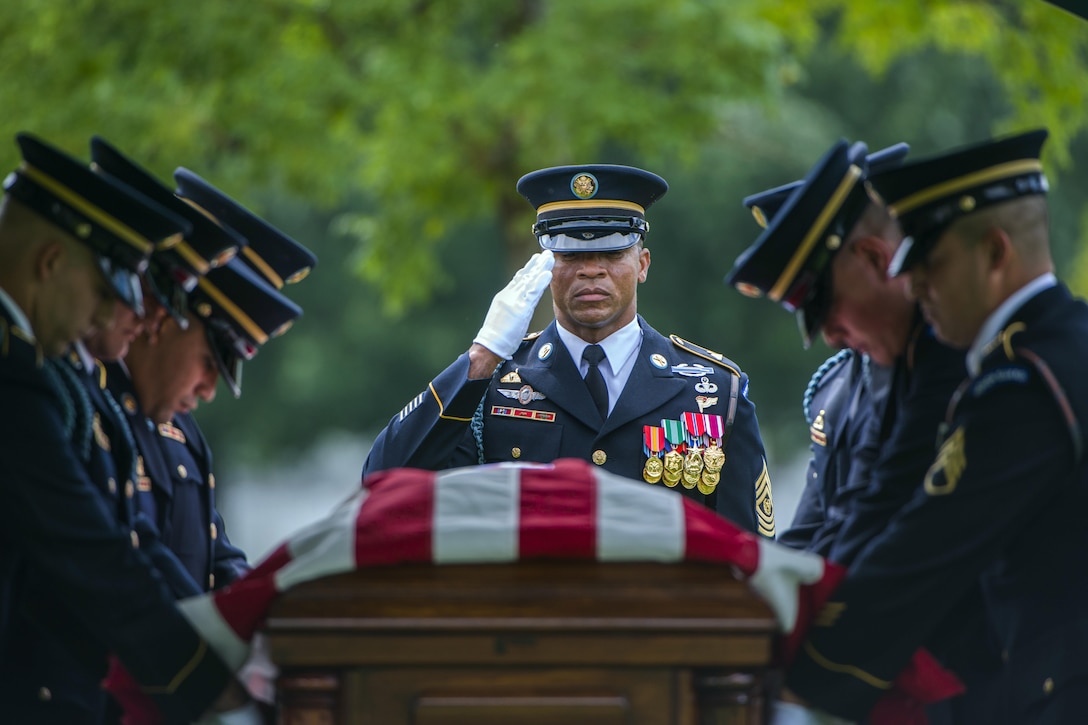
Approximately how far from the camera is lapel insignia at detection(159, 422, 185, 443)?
396 centimetres

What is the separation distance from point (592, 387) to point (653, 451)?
11.9 inches

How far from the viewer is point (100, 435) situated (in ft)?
10.9

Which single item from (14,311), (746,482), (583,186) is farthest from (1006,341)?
(14,311)

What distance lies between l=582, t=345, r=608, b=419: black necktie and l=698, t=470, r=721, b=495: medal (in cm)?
37

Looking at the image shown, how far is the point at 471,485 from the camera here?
304cm

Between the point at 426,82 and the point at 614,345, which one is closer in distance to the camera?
the point at 614,345

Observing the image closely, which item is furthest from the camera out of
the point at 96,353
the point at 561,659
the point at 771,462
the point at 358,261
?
the point at 771,462

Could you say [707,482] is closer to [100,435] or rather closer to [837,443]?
[837,443]

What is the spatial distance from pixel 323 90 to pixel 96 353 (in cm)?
610

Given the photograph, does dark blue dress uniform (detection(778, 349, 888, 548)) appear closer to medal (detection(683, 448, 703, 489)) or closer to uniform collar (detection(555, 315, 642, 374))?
medal (detection(683, 448, 703, 489))

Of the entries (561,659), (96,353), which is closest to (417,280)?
(96,353)

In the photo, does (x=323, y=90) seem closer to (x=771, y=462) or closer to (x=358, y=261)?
(x=358, y=261)

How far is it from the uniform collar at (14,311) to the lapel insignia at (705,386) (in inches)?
90.9

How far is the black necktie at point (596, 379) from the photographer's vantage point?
467cm
